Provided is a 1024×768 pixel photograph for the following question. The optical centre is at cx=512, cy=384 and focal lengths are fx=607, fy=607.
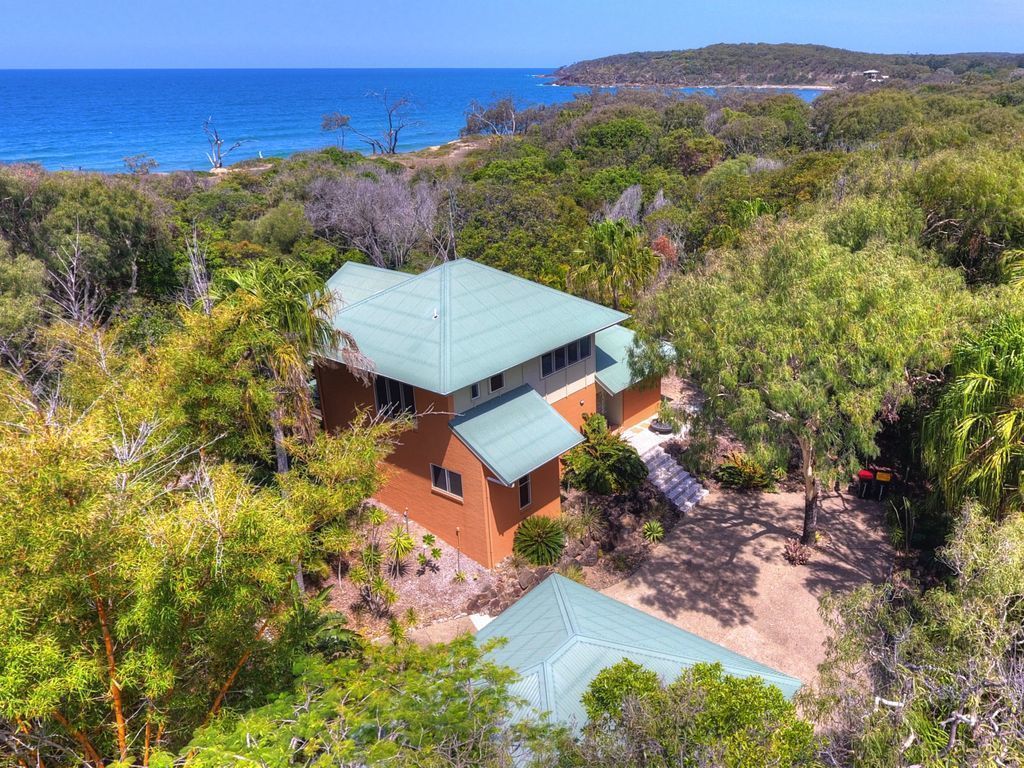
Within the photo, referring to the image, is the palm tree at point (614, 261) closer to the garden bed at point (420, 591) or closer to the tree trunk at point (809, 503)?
the tree trunk at point (809, 503)

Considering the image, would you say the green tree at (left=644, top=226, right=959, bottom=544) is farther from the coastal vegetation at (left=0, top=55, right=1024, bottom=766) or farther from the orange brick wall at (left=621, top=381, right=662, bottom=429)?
the orange brick wall at (left=621, top=381, right=662, bottom=429)

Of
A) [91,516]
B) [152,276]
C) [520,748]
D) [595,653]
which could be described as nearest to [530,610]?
[595,653]

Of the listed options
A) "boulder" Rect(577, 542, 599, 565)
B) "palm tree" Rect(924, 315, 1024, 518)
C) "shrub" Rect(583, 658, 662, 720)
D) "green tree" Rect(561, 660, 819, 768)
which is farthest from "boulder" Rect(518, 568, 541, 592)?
"green tree" Rect(561, 660, 819, 768)

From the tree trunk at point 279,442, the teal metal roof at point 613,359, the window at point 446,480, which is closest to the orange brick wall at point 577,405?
the teal metal roof at point 613,359

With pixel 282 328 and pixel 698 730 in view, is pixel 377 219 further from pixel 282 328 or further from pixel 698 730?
pixel 698 730

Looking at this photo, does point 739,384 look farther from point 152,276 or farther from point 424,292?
point 152,276

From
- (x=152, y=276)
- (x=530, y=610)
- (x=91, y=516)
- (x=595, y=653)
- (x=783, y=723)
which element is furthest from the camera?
(x=152, y=276)
